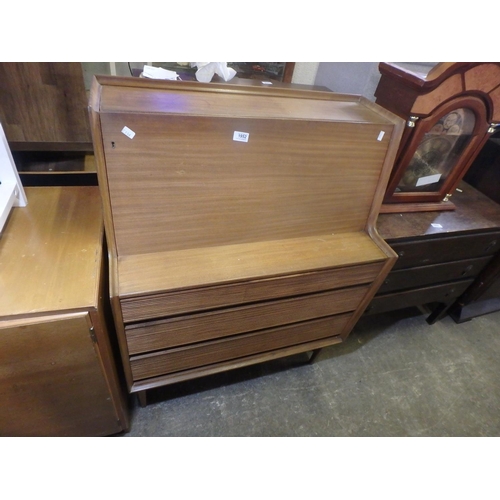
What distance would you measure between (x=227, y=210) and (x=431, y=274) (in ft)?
3.70

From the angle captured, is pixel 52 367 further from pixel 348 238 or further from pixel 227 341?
pixel 348 238

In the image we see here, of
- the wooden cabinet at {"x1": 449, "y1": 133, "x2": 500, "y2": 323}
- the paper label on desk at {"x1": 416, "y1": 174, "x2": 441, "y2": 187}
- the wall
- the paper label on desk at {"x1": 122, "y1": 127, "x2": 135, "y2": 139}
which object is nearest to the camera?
the paper label on desk at {"x1": 122, "y1": 127, "x2": 135, "y2": 139}

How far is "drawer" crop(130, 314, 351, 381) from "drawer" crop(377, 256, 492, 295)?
0.31 metres

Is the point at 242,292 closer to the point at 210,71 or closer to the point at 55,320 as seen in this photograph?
the point at 55,320

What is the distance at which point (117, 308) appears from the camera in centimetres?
84

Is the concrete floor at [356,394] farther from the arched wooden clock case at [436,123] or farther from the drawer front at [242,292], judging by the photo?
the arched wooden clock case at [436,123]

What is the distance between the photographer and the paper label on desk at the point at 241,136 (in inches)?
33.0

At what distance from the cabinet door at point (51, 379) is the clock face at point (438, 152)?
1316 millimetres

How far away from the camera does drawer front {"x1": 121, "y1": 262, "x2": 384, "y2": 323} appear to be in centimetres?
88

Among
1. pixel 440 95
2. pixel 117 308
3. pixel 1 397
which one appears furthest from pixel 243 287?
pixel 440 95

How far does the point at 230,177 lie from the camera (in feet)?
2.95

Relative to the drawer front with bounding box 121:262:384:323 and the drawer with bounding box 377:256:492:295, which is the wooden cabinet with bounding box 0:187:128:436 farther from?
the drawer with bounding box 377:256:492:295

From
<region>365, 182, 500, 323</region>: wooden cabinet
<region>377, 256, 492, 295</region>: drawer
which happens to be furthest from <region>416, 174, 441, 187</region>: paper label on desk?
<region>377, 256, 492, 295</region>: drawer
